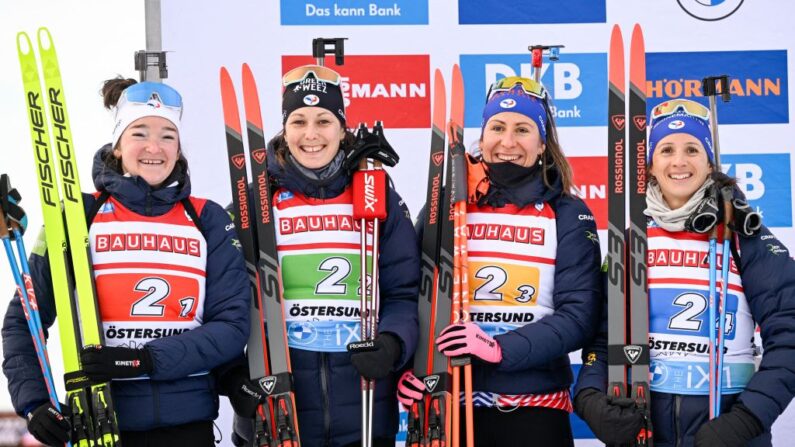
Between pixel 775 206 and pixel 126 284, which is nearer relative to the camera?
pixel 126 284

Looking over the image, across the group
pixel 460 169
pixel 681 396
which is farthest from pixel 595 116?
pixel 681 396

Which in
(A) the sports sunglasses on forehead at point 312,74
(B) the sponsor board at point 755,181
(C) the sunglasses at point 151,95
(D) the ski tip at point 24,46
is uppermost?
(D) the ski tip at point 24,46

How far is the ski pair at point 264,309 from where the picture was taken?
123 inches

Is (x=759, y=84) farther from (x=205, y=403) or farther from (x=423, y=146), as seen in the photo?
(x=205, y=403)

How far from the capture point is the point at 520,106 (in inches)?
133

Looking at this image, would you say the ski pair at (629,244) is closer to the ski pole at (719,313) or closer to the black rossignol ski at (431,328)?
the ski pole at (719,313)

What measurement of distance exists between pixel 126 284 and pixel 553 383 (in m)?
1.43

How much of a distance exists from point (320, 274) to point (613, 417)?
105 centimetres

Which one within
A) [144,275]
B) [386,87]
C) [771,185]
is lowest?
[144,275]

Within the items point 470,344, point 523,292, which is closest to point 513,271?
point 523,292

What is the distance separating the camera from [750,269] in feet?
10.1

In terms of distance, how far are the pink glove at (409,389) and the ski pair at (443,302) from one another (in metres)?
0.02

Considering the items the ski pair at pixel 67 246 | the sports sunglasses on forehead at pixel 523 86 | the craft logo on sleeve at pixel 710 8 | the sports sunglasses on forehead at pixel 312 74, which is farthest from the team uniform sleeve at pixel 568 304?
the craft logo on sleeve at pixel 710 8

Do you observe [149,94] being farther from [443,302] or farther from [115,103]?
[443,302]
